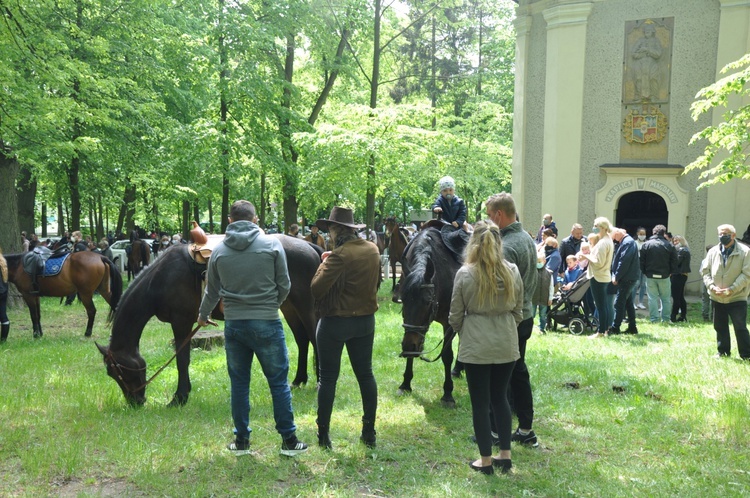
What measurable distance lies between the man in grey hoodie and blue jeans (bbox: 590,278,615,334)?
25.7 ft

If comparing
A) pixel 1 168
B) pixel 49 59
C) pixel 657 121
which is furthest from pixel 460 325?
pixel 657 121

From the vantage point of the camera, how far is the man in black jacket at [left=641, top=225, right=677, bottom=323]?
1302 cm

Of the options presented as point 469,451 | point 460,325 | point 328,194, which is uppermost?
point 328,194

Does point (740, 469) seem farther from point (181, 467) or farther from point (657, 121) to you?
point (657, 121)

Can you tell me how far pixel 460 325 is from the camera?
501 centimetres

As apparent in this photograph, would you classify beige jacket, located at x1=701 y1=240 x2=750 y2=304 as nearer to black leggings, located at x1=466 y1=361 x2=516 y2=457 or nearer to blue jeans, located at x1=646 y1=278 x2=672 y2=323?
blue jeans, located at x1=646 y1=278 x2=672 y2=323

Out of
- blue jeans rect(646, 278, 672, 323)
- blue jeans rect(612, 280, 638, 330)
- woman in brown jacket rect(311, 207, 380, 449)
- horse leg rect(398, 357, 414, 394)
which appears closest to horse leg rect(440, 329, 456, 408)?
horse leg rect(398, 357, 414, 394)

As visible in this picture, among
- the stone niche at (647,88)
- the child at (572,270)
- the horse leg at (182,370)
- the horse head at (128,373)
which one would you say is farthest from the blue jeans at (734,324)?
the stone niche at (647,88)

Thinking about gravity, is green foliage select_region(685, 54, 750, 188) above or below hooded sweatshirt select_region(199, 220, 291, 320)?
above

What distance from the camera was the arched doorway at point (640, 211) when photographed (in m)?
19.5

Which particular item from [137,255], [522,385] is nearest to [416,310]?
[522,385]

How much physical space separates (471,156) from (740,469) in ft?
84.5

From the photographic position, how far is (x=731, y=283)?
8969 millimetres

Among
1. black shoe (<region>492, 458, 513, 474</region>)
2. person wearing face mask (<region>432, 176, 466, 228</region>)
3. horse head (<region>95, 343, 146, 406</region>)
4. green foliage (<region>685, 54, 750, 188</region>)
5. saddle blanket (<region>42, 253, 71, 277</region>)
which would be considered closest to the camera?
black shoe (<region>492, 458, 513, 474</region>)
